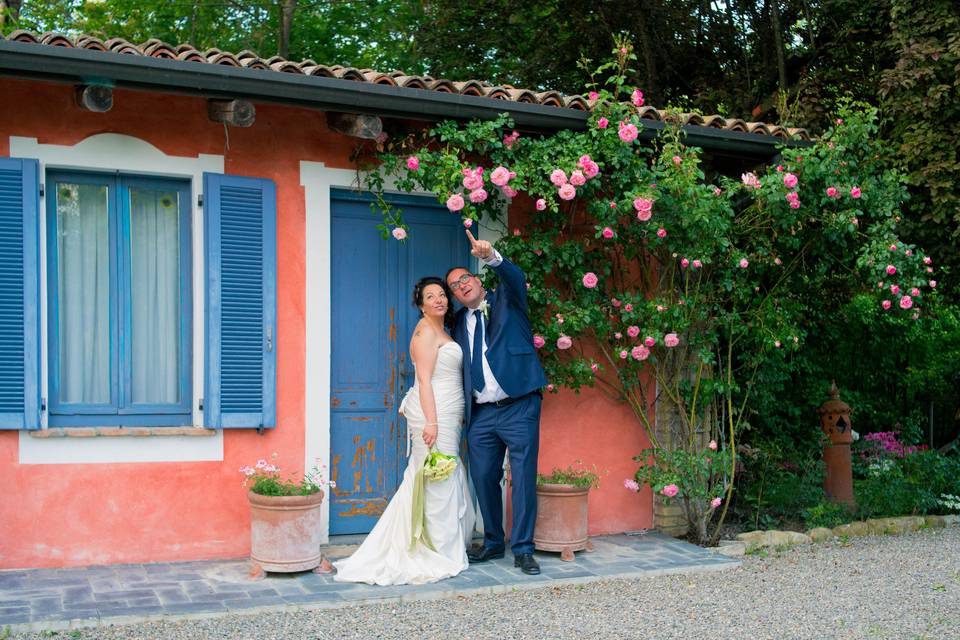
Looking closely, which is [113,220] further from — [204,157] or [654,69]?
[654,69]

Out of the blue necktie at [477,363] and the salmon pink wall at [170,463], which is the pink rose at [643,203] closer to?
the blue necktie at [477,363]

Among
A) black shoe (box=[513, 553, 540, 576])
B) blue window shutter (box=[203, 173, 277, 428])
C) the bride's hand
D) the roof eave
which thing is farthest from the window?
black shoe (box=[513, 553, 540, 576])

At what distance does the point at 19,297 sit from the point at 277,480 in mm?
1772

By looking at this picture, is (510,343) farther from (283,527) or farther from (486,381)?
(283,527)

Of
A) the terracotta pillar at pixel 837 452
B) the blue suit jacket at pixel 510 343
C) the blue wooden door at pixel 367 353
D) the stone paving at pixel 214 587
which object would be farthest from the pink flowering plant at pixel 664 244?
the terracotta pillar at pixel 837 452

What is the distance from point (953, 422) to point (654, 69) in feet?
17.2

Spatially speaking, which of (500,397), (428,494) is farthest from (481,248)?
(428,494)

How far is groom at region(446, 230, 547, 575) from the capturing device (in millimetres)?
5848

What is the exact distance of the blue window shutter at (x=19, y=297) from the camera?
5375mm

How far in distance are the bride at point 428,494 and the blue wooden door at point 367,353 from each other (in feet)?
1.38

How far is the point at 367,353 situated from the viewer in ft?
21.0

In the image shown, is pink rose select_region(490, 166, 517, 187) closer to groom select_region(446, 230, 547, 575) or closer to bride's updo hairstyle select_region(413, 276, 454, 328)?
groom select_region(446, 230, 547, 575)

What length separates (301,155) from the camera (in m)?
6.13

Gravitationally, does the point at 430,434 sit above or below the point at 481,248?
below
